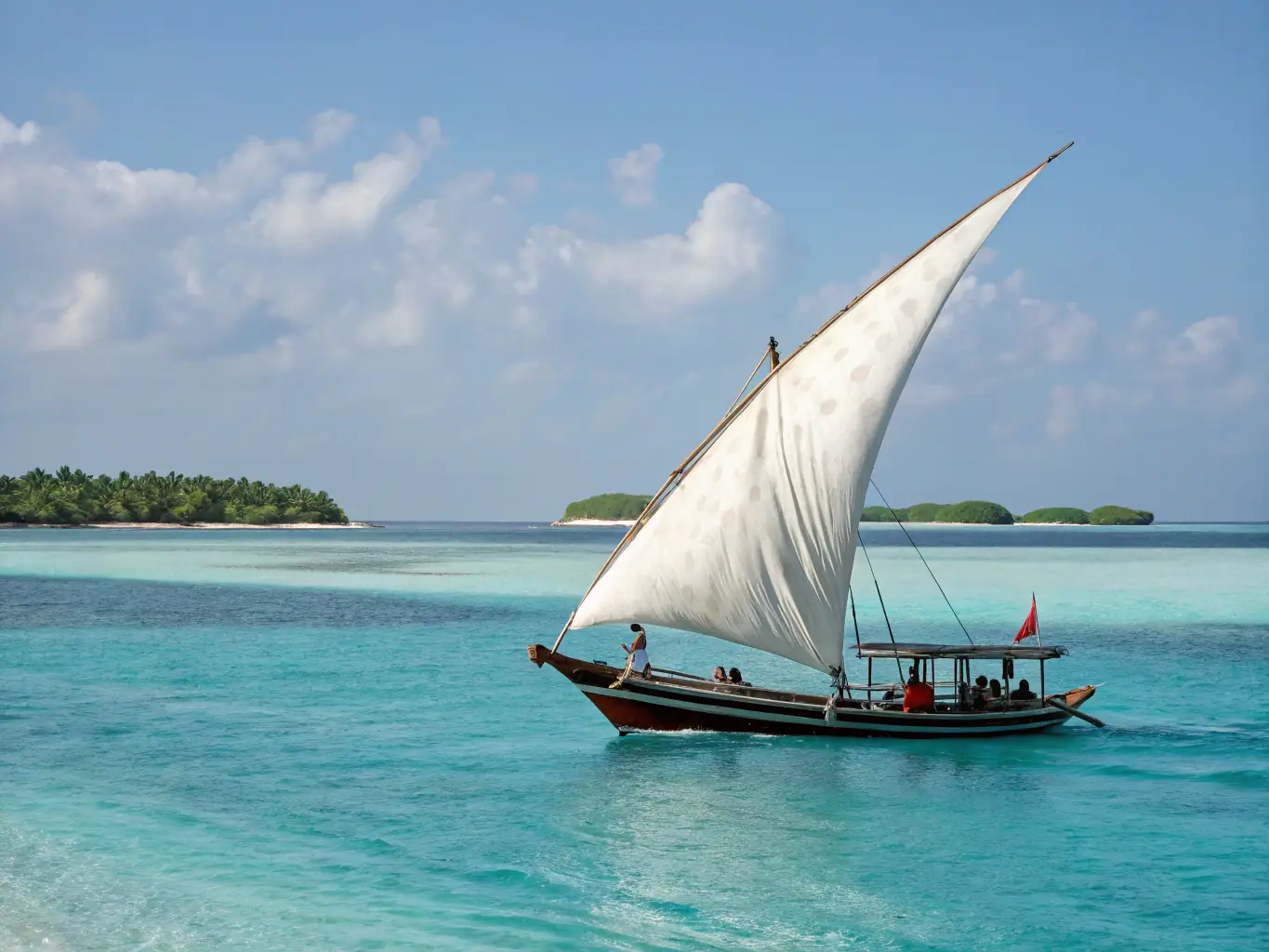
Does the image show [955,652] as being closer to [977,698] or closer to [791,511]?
[977,698]

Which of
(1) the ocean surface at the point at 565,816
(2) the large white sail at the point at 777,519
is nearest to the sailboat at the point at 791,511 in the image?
(2) the large white sail at the point at 777,519

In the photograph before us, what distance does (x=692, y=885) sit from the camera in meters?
14.1

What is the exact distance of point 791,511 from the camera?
21.2 m

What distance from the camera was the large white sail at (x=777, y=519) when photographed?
2086cm

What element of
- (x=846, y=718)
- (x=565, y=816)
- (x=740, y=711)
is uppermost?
(x=740, y=711)

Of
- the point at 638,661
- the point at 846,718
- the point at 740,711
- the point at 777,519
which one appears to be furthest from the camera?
the point at 638,661

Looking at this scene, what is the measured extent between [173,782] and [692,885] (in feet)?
31.5

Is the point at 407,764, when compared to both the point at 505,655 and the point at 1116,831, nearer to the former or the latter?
the point at 1116,831

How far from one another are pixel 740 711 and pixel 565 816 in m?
5.55

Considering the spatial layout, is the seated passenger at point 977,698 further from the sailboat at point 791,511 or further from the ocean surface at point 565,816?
the sailboat at point 791,511

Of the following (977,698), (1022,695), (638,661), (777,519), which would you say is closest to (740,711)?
(638,661)

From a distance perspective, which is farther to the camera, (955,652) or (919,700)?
(919,700)

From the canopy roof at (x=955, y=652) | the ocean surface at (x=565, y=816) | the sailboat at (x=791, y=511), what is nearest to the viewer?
the ocean surface at (x=565, y=816)

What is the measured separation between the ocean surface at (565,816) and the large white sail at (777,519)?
260 centimetres
